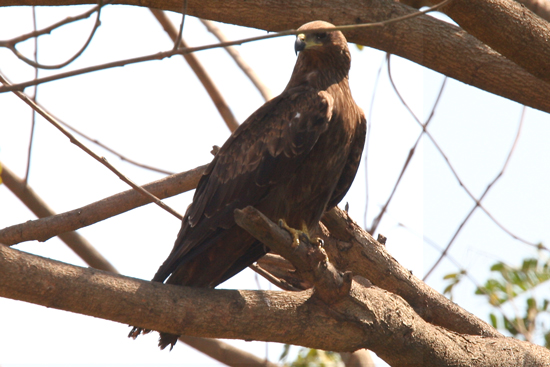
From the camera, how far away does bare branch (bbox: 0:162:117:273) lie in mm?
5285

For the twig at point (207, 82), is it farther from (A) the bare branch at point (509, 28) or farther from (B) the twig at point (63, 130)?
(A) the bare branch at point (509, 28)

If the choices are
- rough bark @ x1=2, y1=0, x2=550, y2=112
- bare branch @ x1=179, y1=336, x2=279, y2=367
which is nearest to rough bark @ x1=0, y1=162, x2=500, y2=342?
rough bark @ x1=2, y1=0, x2=550, y2=112

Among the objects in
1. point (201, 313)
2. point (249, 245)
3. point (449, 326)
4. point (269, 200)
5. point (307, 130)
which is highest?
point (307, 130)

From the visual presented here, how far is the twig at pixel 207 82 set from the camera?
6.55 m

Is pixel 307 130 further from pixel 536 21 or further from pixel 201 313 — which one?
pixel 536 21

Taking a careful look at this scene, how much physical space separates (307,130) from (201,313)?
1.31 meters

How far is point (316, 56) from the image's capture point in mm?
4363

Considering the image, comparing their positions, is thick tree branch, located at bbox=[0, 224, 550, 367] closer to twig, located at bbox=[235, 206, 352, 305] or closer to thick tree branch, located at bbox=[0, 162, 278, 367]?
twig, located at bbox=[235, 206, 352, 305]

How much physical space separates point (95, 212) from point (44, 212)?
139 centimetres

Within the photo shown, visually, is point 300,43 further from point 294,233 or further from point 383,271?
point 383,271

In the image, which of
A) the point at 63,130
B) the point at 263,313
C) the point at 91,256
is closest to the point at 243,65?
the point at 91,256

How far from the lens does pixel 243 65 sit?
703 centimetres

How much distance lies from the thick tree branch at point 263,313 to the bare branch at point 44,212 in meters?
2.50

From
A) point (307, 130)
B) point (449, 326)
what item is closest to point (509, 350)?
point (449, 326)
